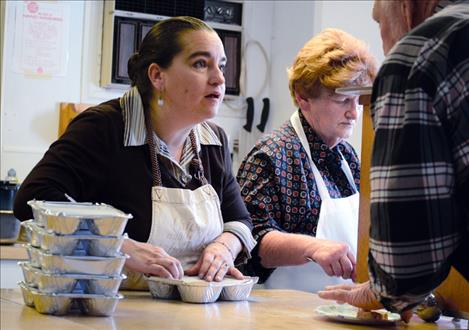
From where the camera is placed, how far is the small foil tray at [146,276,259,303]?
1906 mm

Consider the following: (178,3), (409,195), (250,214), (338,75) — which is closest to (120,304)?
(250,214)

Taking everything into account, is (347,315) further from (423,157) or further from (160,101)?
(160,101)

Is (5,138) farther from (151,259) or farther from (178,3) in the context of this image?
(151,259)

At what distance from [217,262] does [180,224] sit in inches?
5.1

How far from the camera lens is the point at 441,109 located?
1.16 metres

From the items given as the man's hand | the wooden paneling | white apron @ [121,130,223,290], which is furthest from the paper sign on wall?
the man's hand

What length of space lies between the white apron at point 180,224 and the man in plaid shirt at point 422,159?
0.89 m

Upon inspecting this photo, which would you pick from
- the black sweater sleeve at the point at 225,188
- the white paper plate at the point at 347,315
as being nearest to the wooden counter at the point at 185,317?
the white paper plate at the point at 347,315

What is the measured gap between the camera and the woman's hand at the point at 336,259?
2.13m

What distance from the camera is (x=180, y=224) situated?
208cm

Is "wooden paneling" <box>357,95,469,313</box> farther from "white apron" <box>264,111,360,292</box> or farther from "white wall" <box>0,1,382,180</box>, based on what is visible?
"white wall" <box>0,1,382,180</box>

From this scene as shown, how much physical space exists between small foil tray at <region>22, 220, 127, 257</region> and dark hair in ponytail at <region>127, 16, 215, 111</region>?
673mm

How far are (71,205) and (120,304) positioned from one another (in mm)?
262

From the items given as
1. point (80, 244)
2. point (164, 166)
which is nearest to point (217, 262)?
point (164, 166)
